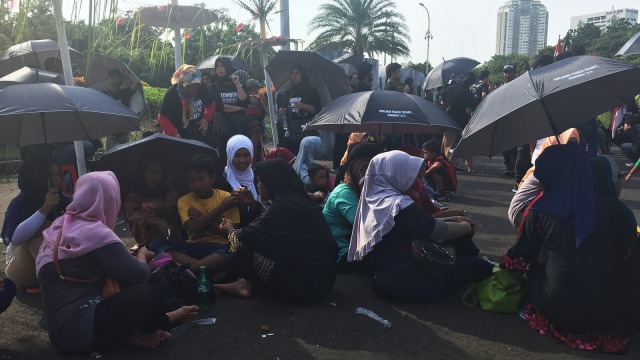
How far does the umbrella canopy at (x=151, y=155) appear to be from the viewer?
5.09m

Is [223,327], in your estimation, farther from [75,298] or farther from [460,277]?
[460,277]

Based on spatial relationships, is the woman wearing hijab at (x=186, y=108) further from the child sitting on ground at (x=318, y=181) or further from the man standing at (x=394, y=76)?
the man standing at (x=394, y=76)

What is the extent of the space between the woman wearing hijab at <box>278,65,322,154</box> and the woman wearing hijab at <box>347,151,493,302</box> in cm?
424

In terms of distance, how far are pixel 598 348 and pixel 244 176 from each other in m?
3.62

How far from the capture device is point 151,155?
17.3 ft

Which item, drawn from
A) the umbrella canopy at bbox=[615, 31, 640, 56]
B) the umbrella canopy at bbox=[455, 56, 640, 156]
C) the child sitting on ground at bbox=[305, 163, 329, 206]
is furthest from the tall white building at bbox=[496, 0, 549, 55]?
the umbrella canopy at bbox=[455, 56, 640, 156]

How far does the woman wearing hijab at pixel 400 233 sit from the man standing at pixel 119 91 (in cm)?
545

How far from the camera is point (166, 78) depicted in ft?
95.3

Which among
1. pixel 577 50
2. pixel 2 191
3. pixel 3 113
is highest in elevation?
pixel 577 50

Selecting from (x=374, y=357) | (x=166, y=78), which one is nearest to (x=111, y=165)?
(x=374, y=357)

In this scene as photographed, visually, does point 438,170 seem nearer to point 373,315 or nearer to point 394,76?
point 394,76

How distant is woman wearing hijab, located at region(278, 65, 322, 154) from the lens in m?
8.56

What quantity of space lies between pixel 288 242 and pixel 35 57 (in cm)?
762

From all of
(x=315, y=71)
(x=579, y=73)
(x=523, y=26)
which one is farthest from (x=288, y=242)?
(x=523, y=26)
